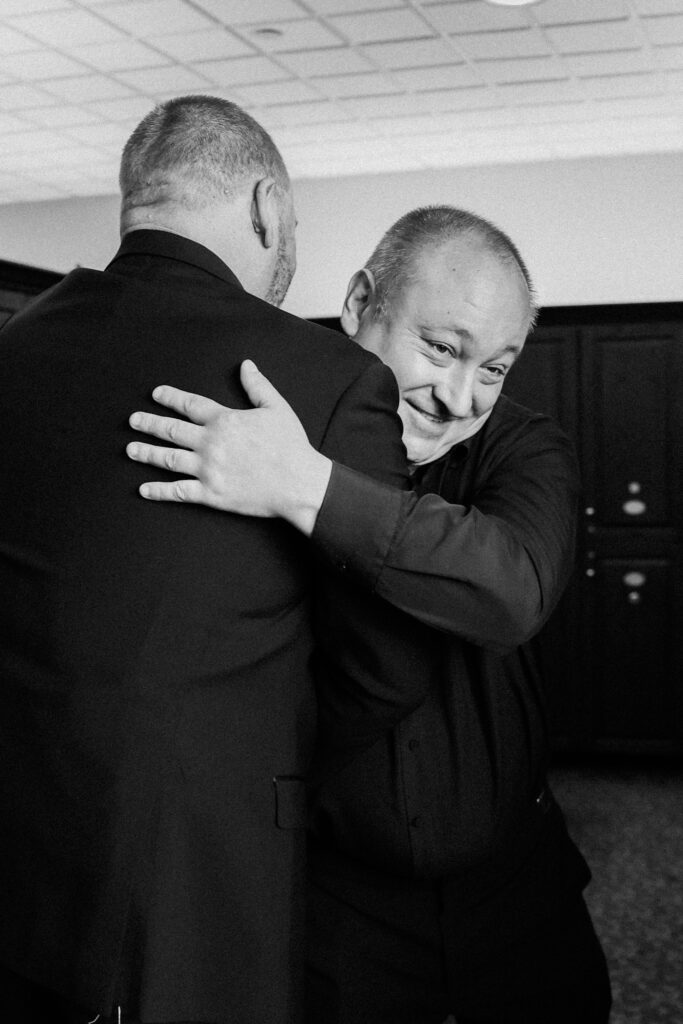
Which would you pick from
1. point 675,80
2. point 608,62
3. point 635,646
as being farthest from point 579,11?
point 635,646

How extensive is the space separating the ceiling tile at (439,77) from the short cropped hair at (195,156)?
3816 mm

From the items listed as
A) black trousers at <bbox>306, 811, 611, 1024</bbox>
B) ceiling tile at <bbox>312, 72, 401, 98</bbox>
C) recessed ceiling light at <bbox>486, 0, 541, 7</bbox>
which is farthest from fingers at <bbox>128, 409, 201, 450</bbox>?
ceiling tile at <bbox>312, 72, 401, 98</bbox>

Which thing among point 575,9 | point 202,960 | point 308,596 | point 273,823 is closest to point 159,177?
point 308,596

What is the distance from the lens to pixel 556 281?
5.97 metres

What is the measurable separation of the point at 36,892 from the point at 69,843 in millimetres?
74

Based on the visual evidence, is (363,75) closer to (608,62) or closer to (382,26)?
(382,26)

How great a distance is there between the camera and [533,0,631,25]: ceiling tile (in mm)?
4000

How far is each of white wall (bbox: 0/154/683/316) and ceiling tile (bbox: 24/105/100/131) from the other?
144cm

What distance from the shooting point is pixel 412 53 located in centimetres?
454

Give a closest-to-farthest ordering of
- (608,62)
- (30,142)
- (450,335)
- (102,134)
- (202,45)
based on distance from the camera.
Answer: (450,335) < (202,45) < (608,62) < (102,134) < (30,142)

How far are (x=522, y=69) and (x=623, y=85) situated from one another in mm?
521

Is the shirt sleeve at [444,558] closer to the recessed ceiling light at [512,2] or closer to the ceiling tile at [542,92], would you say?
the recessed ceiling light at [512,2]

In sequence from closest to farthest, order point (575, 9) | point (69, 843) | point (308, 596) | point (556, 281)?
point (69, 843)
point (308, 596)
point (575, 9)
point (556, 281)

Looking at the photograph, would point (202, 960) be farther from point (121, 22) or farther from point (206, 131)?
point (121, 22)
